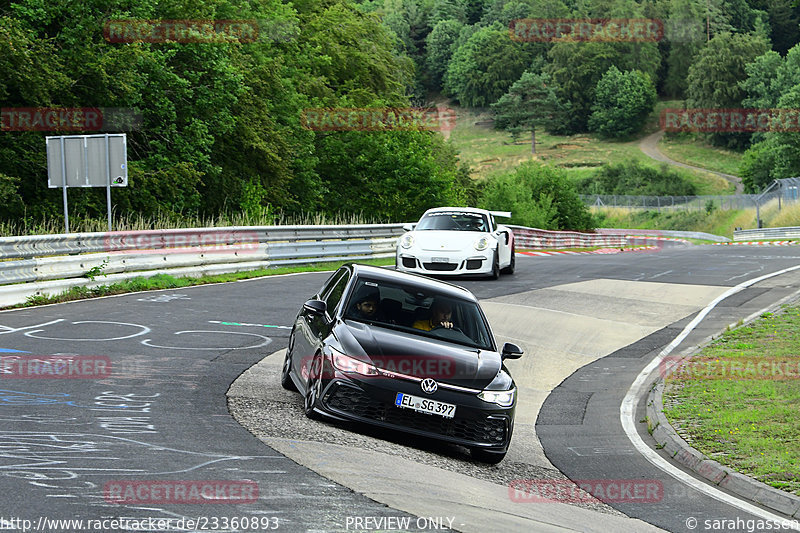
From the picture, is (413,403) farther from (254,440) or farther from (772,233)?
(772,233)

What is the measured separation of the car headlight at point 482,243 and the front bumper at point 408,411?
43.9 ft

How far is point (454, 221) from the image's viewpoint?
2231 cm

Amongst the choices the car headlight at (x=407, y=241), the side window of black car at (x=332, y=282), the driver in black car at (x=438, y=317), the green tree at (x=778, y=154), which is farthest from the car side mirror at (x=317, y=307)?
the green tree at (x=778, y=154)

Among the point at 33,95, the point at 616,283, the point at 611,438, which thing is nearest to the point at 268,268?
the point at 616,283

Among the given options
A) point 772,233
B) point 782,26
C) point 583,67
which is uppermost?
point 782,26

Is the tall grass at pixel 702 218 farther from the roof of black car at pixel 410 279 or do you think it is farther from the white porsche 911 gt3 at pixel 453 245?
the roof of black car at pixel 410 279

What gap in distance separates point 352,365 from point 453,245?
13112mm

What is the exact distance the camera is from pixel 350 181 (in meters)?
47.0

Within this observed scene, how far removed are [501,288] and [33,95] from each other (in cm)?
1617

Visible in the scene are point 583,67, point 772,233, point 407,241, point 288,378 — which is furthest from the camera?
point 583,67

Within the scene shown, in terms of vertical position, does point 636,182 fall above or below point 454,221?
below

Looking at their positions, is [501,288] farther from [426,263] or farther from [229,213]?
[229,213]

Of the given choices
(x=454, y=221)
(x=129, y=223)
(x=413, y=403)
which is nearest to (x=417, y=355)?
(x=413, y=403)

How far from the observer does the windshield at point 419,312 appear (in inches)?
362
